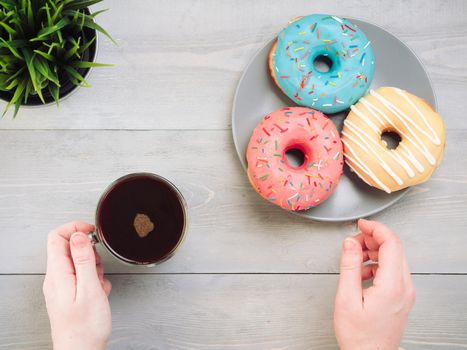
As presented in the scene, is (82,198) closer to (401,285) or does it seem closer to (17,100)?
(17,100)

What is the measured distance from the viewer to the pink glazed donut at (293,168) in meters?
0.80

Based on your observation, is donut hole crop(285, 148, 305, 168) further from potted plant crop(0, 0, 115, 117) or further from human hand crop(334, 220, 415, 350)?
potted plant crop(0, 0, 115, 117)

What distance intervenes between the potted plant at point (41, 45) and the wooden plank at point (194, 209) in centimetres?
15

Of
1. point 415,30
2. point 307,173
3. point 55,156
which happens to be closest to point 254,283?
point 307,173

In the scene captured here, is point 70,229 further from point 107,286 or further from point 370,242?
point 370,242

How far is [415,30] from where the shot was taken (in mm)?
920

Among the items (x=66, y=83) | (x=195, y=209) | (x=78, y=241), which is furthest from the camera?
(x=195, y=209)

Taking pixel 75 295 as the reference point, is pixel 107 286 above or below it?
below

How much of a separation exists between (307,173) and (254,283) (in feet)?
0.78

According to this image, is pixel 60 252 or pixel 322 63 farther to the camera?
pixel 322 63

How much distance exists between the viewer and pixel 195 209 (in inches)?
34.7

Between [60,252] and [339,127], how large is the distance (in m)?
0.54

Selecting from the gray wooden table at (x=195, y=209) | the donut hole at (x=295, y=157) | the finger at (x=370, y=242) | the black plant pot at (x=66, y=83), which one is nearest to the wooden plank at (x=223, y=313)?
the gray wooden table at (x=195, y=209)

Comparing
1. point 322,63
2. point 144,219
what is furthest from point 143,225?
point 322,63
